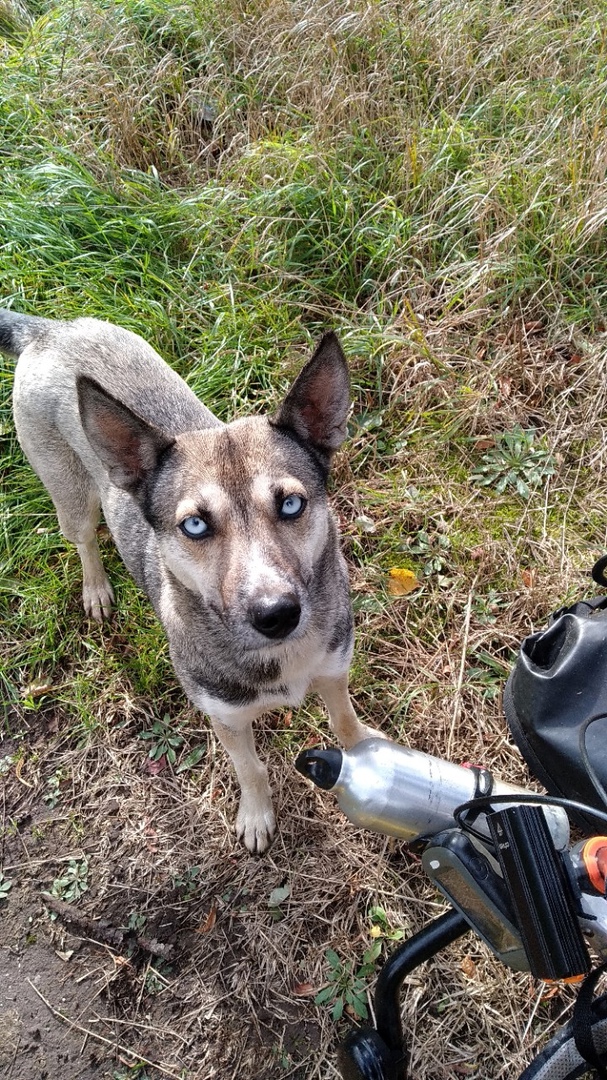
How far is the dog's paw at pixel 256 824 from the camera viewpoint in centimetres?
313

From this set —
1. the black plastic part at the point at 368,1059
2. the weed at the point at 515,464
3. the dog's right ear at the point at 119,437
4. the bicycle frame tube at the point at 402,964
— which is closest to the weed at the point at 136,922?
the black plastic part at the point at 368,1059

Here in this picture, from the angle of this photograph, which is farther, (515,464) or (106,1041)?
(515,464)

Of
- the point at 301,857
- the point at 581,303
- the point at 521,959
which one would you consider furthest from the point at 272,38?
the point at 521,959

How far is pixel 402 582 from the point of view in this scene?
12.0ft

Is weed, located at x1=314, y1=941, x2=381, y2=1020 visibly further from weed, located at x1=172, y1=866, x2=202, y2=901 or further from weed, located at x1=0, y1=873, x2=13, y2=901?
weed, located at x1=0, y1=873, x2=13, y2=901

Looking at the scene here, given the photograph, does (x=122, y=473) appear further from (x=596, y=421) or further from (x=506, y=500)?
(x=596, y=421)

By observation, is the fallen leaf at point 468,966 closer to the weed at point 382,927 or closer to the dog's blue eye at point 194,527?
the weed at point 382,927

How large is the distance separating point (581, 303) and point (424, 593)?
76.0 inches

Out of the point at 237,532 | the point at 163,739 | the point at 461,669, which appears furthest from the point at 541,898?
the point at 163,739

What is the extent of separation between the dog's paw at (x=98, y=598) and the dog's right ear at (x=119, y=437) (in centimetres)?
135

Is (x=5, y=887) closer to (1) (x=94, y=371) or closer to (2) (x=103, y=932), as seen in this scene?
(2) (x=103, y=932)

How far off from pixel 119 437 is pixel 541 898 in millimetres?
1812

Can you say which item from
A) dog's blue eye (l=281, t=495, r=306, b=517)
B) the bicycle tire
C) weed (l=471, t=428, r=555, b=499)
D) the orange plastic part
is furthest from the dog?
weed (l=471, t=428, r=555, b=499)

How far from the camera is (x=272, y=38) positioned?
4965mm
